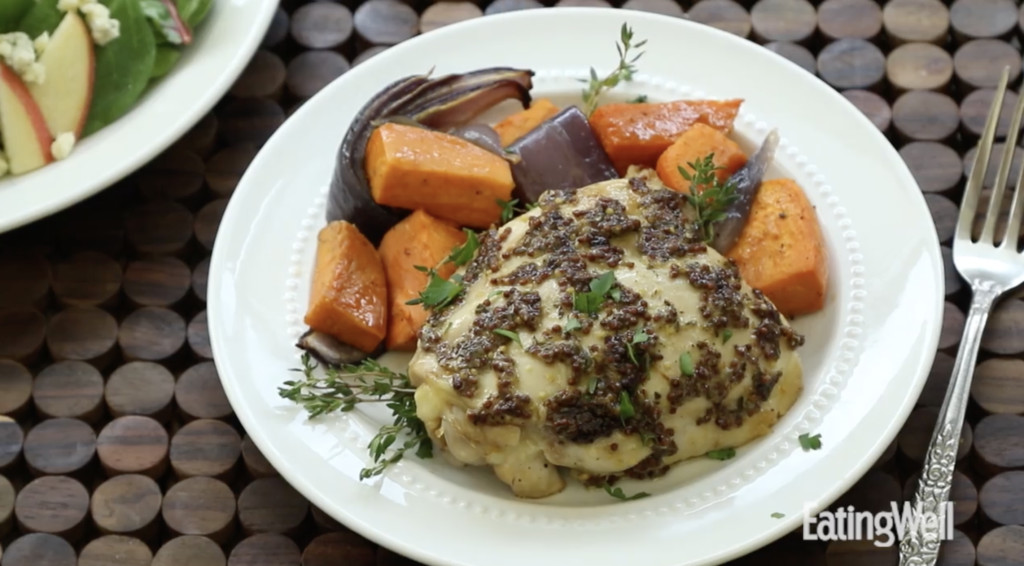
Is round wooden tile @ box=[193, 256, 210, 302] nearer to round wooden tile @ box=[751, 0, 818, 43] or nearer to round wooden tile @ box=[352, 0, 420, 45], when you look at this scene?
round wooden tile @ box=[352, 0, 420, 45]

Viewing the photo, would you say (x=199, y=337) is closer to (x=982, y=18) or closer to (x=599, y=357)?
(x=599, y=357)

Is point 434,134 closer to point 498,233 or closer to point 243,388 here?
point 498,233

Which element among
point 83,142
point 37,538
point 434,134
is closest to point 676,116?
point 434,134

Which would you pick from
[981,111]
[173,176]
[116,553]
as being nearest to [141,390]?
[116,553]

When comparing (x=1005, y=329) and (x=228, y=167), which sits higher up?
(x=228, y=167)

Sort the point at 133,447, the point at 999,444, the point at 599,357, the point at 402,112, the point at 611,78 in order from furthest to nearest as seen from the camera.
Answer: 1. the point at 611,78
2. the point at 402,112
3. the point at 133,447
4. the point at 999,444
5. the point at 599,357

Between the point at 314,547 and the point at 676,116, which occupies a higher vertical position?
the point at 676,116

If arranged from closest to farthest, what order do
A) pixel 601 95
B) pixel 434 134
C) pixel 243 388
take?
pixel 243 388 < pixel 434 134 < pixel 601 95
